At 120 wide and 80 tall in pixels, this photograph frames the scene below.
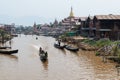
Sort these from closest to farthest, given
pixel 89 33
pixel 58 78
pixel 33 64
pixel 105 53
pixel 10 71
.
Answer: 1. pixel 58 78
2. pixel 10 71
3. pixel 33 64
4. pixel 105 53
5. pixel 89 33

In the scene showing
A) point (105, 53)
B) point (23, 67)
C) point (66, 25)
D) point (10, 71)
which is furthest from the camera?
point (66, 25)

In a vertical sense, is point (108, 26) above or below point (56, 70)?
above

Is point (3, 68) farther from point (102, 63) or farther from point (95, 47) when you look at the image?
point (95, 47)

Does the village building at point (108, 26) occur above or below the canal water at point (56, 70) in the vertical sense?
above

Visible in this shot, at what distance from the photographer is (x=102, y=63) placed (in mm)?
50406

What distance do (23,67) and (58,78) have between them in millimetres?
9955

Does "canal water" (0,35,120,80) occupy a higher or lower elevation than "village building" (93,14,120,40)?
lower

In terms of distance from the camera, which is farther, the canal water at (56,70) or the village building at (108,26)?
the village building at (108,26)

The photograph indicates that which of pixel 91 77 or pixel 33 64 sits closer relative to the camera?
pixel 91 77

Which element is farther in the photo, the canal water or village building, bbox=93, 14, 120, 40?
village building, bbox=93, 14, 120, 40

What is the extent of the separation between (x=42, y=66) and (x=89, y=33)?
5276 centimetres

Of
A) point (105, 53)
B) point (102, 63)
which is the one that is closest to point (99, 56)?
point (105, 53)

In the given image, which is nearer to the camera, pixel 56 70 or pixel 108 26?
pixel 56 70

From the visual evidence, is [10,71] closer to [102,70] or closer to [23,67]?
[23,67]
